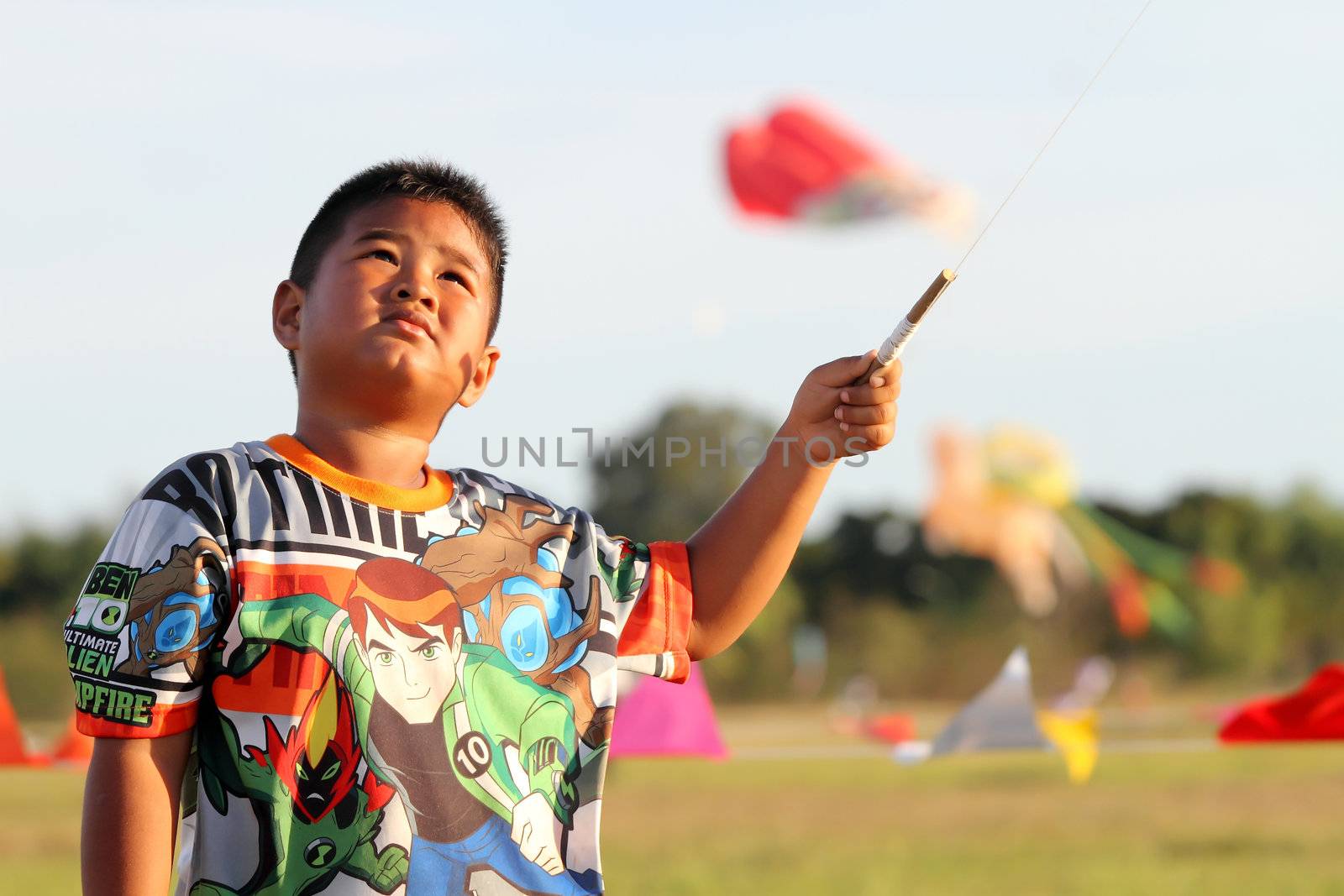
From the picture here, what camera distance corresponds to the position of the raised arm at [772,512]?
1.59 metres

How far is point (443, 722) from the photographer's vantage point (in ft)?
4.49

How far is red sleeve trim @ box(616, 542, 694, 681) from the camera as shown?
156 centimetres

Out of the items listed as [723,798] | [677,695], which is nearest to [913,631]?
[723,798]

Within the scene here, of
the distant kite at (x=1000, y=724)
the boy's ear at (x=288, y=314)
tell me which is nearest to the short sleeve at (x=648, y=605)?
the boy's ear at (x=288, y=314)

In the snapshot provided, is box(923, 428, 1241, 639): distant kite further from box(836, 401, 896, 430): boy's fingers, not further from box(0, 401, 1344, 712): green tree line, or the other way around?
box(836, 401, 896, 430): boy's fingers

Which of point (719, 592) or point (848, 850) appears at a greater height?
point (719, 592)

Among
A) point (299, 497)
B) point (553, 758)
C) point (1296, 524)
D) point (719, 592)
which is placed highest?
point (299, 497)

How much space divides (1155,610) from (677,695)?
50.4 feet

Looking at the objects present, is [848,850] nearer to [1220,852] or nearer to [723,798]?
[1220,852]

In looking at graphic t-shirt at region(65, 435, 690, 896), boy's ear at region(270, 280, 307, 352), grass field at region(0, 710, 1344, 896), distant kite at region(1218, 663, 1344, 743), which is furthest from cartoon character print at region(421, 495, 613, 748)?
grass field at region(0, 710, 1344, 896)

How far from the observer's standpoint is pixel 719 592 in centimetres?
163

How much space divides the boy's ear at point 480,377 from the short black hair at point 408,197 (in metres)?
0.02

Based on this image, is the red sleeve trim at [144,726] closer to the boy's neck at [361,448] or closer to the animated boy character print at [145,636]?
the animated boy character print at [145,636]

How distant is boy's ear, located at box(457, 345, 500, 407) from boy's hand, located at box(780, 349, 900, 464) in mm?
310
